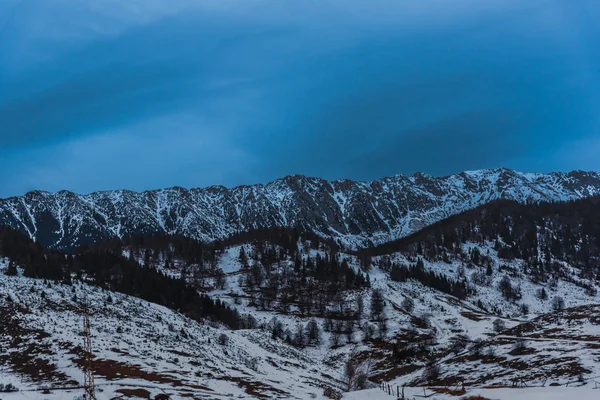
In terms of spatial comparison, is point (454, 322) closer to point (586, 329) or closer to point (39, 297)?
point (586, 329)

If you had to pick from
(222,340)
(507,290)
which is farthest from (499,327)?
(507,290)

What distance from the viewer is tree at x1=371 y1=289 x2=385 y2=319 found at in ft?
412

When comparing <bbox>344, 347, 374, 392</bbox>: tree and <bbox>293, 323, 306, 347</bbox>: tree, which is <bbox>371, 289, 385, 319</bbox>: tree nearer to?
<bbox>293, 323, 306, 347</bbox>: tree

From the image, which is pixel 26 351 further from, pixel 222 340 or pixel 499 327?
pixel 499 327

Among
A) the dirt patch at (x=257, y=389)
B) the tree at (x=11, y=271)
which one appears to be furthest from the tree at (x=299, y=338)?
the dirt patch at (x=257, y=389)

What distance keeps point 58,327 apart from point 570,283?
203 meters

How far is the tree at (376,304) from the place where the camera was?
4938 inches

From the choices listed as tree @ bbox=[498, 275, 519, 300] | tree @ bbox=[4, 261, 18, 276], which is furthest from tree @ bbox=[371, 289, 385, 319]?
tree @ bbox=[4, 261, 18, 276]

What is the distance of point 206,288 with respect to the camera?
164 m

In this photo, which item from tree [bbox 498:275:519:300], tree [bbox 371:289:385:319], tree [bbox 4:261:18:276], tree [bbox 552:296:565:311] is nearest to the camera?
tree [bbox 4:261:18:276]

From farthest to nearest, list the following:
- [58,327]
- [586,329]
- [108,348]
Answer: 1. [586,329]
2. [58,327]
3. [108,348]

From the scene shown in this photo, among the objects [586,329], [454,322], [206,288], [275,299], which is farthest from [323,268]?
[586,329]

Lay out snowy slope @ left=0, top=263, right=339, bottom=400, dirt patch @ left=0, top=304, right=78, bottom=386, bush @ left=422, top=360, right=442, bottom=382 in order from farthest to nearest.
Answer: bush @ left=422, top=360, right=442, bottom=382 < dirt patch @ left=0, top=304, right=78, bottom=386 < snowy slope @ left=0, top=263, right=339, bottom=400

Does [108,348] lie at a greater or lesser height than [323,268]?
lesser
